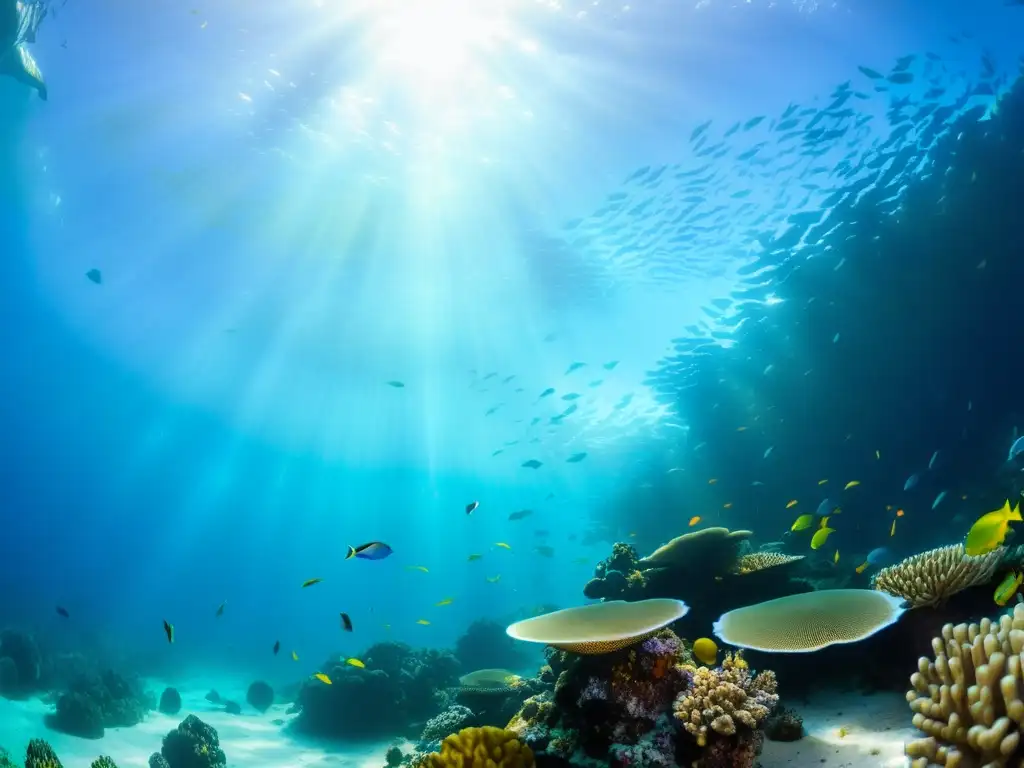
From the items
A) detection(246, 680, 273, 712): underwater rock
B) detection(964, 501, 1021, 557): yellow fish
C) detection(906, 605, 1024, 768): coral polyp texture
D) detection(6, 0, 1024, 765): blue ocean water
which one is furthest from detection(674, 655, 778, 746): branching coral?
detection(246, 680, 273, 712): underwater rock

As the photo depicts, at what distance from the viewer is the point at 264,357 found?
3866cm

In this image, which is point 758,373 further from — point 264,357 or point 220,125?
point 264,357

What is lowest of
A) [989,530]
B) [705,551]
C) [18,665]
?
[989,530]

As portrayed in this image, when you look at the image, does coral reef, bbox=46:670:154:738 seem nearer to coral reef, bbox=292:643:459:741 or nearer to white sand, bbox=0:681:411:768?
white sand, bbox=0:681:411:768

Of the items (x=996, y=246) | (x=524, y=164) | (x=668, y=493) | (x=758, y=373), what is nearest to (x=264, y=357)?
(x=524, y=164)

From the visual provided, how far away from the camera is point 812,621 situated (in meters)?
4.28

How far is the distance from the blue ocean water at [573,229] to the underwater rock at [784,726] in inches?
461

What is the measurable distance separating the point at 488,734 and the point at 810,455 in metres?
19.7

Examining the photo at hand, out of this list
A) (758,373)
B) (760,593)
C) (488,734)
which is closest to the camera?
(488,734)

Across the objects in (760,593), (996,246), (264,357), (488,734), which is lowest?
(488,734)

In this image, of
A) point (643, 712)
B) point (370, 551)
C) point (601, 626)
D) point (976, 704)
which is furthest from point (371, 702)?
point (976, 704)

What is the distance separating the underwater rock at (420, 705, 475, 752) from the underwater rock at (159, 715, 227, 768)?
5832 millimetres

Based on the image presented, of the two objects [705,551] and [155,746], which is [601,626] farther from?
[155,746]

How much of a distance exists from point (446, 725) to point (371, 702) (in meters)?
6.36
